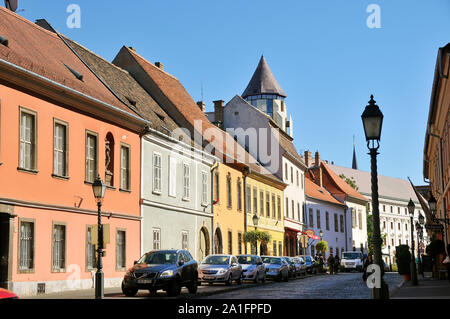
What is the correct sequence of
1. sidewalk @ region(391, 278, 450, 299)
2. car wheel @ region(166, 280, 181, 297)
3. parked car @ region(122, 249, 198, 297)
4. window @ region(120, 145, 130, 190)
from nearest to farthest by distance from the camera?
1. sidewalk @ region(391, 278, 450, 299)
2. parked car @ region(122, 249, 198, 297)
3. car wheel @ region(166, 280, 181, 297)
4. window @ region(120, 145, 130, 190)

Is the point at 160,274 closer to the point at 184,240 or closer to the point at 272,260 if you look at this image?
the point at 184,240

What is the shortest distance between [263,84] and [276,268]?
6458 cm

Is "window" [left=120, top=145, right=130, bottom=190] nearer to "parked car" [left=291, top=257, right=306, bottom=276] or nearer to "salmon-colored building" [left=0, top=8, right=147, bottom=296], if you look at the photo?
"salmon-colored building" [left=0, top=8, right=147, bottom=296]

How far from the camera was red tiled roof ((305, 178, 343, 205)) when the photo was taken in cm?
7250

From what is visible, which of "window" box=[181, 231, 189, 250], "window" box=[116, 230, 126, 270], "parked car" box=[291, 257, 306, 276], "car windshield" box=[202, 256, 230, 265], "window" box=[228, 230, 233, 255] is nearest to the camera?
"window" box=[116, 230, 126, 270]

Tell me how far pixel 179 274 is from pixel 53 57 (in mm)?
10939

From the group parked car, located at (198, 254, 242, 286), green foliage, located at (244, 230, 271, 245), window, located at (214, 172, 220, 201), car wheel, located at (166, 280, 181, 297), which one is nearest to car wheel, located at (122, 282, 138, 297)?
car wheel, located at (166, 280, 181, 297)

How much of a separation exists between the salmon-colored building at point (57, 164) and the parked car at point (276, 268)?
28.9ft

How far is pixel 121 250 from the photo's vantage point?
29953 mm

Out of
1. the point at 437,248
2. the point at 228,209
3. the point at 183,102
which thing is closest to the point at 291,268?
the point at 228,209

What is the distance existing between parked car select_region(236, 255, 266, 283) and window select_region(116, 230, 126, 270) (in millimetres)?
6241
